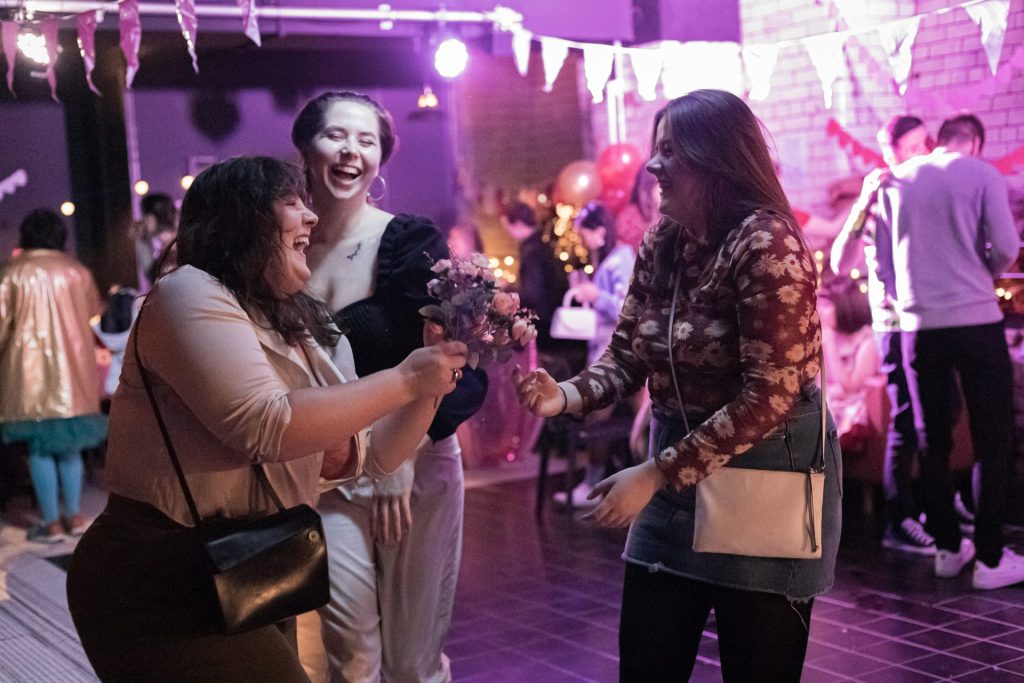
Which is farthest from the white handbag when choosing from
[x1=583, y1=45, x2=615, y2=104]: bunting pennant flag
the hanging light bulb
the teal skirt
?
the hanging light bulb

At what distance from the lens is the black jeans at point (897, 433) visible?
19.2ft

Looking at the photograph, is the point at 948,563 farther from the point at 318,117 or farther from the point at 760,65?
the point at 318,117

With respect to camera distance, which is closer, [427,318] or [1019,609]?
[427,318]

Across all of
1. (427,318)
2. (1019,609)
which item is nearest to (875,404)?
(1019,609)

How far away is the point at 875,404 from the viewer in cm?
629

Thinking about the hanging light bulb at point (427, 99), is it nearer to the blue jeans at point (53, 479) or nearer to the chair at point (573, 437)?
the chair at point (573, 437)

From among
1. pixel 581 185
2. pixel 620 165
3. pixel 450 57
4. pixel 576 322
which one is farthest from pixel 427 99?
pixel 576 322

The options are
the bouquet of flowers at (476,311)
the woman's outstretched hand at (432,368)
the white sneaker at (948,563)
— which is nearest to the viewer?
the woman's outstretched hand at (432,368)

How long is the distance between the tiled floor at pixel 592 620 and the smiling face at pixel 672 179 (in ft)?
7.28

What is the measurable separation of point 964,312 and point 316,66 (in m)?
6.36

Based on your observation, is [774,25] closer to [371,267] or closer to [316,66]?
[316,66]

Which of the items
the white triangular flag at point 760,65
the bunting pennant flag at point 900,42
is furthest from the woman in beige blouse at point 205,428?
the white triangular flag at point 760,65

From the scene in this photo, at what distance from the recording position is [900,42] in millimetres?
6598

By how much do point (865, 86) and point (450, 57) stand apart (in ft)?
9.25
